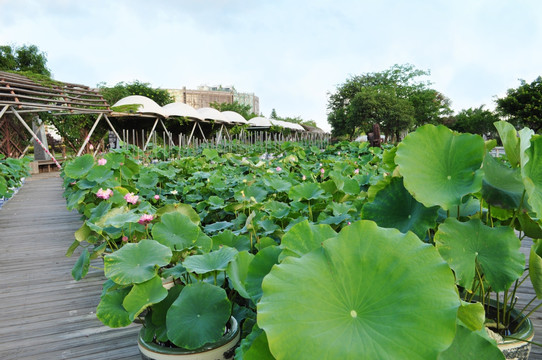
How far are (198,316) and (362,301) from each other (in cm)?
49

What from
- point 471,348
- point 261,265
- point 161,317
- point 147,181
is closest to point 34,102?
point 147,181

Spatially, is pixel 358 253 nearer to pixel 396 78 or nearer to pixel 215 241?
pixel 215 241

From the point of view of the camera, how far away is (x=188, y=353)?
2.68 ft

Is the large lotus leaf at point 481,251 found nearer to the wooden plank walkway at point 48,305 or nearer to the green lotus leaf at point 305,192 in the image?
the green lotus leaf at point 305,192

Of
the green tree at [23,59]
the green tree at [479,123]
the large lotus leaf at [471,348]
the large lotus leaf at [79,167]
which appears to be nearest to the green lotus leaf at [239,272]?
the large lotus leaf at [471,348]

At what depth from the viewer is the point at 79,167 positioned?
264 centimetres

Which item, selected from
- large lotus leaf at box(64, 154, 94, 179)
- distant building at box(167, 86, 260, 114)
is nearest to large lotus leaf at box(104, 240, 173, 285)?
large lotus leaf at box(64, 154, 94, 179)

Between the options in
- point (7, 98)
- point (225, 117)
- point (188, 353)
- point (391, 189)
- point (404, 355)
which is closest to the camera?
point (404, 355)

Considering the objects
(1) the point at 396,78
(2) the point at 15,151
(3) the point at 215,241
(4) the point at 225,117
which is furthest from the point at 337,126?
(3) the point at 215,241

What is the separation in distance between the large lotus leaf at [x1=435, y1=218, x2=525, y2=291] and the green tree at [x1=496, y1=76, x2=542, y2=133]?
2226 centimetres

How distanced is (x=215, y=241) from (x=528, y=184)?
0.97 metres

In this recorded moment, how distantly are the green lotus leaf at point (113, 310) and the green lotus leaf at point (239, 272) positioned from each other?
0.97ft

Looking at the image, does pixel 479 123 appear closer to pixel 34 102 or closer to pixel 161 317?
pixel 34 102

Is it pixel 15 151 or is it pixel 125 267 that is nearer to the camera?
pixel 125 267
